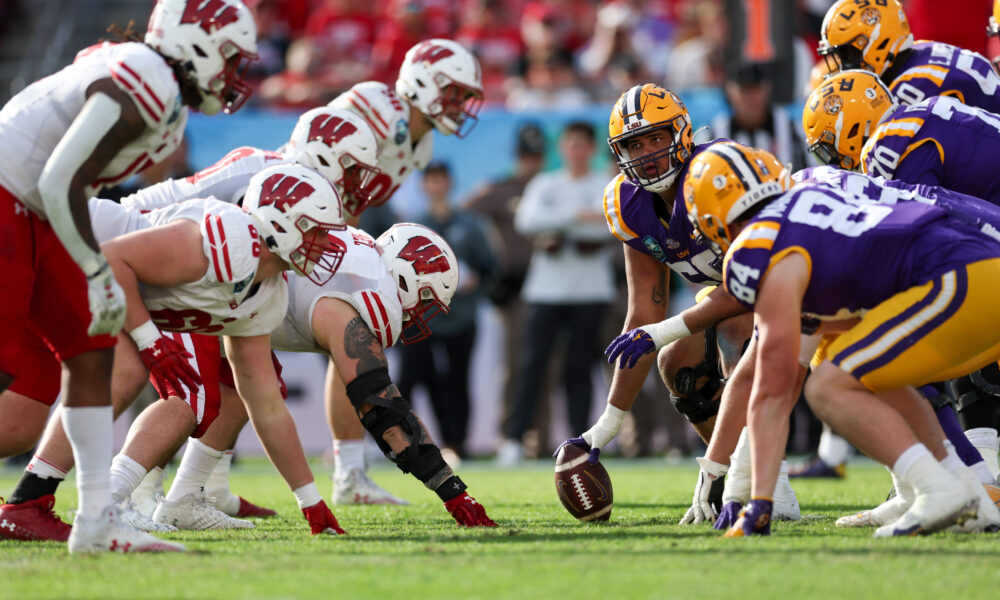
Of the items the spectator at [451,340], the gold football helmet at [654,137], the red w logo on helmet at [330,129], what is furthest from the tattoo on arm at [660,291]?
the spectator at [451,340]

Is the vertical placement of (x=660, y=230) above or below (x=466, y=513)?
above

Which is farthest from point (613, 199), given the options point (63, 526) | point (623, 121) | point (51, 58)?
point (51, 58)

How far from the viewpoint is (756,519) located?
4.70 m

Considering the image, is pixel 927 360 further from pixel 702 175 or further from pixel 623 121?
pixel 623 121

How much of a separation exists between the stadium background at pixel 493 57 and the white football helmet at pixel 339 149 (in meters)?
4.30

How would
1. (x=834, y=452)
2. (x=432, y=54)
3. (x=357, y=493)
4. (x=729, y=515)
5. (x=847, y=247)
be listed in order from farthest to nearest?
(x=834, y=452), (x=432, y=54), (x=357, y=493), (x=729, y=515), (x=847, y=247)

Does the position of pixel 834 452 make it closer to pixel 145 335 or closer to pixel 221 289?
pixel 221 289

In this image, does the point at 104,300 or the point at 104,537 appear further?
the point at 104,537

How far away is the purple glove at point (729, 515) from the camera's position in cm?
508

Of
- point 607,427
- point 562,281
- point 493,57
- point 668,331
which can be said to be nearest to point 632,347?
point 668,331

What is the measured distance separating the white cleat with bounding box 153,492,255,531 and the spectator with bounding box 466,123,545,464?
5.39m

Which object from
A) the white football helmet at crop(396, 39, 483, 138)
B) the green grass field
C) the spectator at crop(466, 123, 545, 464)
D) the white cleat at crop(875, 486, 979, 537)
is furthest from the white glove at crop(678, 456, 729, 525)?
the spectator at crop(466, 123, 545, 464)

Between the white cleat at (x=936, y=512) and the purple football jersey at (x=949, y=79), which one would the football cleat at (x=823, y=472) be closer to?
the purple football jersey at (x=949, y=79)

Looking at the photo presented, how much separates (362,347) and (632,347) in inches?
47.7
